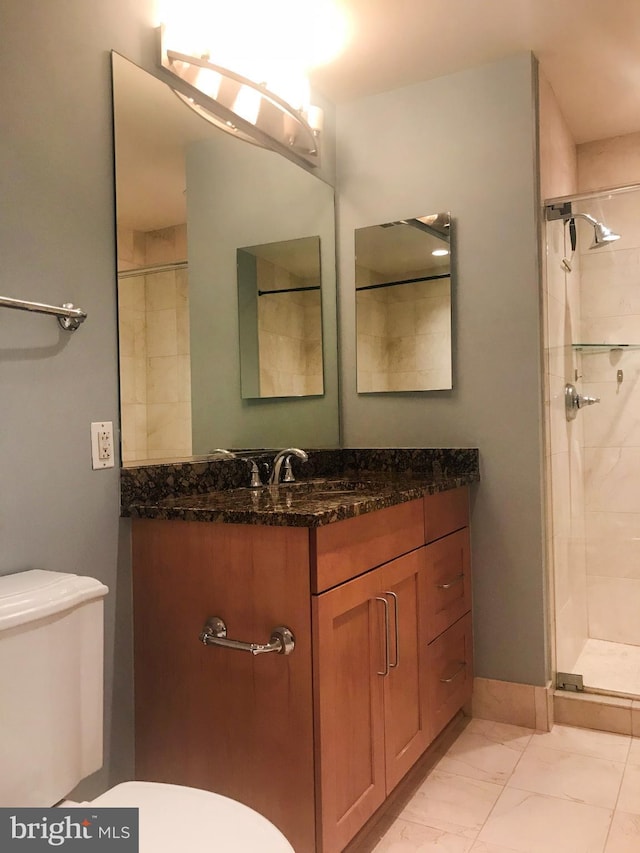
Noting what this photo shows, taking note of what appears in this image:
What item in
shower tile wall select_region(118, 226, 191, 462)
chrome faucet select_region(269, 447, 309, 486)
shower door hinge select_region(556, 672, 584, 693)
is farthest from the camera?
shower door hinge select_region(556, 672, 584, 693)

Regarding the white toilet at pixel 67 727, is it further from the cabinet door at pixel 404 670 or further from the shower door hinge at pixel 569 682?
the shower door hinge at pixel 569 682

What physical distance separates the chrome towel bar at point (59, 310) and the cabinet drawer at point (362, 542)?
69cm

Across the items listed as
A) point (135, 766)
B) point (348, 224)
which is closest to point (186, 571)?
point (135, 766)

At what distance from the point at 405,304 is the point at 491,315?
33cm

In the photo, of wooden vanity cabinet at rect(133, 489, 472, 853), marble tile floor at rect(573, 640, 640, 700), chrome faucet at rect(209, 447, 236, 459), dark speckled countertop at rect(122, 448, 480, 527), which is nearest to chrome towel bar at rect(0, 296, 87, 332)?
dark speckled countertop at rect(122, 448, 480, 527)

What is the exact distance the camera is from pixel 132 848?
99cm

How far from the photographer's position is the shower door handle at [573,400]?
2604 mm

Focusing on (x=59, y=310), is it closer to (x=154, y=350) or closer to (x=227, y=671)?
(x=154, y=350)

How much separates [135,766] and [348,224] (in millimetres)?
1970

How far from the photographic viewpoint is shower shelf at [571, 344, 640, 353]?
2691mm

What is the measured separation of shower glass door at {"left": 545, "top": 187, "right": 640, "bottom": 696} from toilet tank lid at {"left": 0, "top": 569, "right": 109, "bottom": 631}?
1770 millimetres

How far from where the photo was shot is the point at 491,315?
2.37 meters

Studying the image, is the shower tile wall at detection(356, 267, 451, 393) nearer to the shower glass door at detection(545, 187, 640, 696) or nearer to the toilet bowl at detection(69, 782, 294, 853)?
the shower glass door at detection(545, 187, 640, 696)

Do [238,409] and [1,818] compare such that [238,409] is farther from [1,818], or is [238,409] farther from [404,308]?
[1,818]
